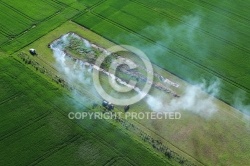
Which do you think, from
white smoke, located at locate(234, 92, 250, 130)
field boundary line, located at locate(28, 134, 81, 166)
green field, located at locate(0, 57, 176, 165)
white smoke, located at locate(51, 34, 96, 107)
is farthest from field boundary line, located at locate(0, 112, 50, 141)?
white smoke, located at locate(234, 92, 250, 130)

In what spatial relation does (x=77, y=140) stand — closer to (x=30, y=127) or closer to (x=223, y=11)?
(x=30, y=127)

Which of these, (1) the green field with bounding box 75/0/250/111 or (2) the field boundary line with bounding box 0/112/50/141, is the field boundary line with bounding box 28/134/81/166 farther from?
(1) the green field with bounding box 75/0/250/111

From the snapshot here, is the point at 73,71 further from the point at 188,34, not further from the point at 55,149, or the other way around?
Answer: the point at 188,34

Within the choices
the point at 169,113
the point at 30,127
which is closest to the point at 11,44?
the point at 30,127

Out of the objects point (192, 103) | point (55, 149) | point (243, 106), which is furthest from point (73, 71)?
point (243, 106)

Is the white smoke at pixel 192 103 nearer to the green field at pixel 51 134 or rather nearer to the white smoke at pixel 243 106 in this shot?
the white smoke at pixel 243 106

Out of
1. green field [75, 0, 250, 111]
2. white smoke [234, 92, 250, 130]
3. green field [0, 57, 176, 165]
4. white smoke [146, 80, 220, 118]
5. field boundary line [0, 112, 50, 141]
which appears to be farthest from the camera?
green field [75, 0, 250, 111]
